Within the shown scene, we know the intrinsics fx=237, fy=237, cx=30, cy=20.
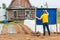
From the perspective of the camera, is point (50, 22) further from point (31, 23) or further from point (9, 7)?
point (9, 7)

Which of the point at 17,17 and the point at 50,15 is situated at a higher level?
the point at 50,15

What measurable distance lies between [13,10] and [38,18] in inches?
1479

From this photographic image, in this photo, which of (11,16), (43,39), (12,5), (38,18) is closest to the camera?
→ (43,39)

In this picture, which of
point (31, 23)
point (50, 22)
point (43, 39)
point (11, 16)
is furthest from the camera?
point (11, 16)

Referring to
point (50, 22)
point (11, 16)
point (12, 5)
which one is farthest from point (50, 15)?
point (12, 5)

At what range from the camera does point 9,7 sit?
55.9 m

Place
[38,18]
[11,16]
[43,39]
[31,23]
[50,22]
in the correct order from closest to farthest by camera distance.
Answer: [43,39], [38,18], [50,22], [31,23], [11,16]

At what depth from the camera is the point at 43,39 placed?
14750 mm

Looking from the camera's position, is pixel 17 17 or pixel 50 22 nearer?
pixel 50 22

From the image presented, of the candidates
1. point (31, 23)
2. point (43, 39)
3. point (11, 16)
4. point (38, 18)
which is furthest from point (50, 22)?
point (11, 16)

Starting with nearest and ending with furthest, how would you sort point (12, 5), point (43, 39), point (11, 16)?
point (43, 39) → point (11, 16) → point (12, 5)

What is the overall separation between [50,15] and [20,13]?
34.5m

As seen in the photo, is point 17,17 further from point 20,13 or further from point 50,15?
point 50,15

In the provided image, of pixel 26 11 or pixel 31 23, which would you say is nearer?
pixel 31 23
